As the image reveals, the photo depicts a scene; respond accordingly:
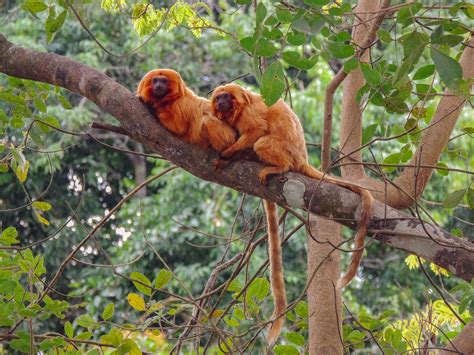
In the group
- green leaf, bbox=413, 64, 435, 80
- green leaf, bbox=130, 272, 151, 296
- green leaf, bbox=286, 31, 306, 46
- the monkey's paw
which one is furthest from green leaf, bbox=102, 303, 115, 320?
green leaf, bbox=413, 64, 435, 80

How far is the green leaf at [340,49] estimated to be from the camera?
123 inches

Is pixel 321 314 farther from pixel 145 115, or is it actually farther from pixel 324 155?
pixel 145 115

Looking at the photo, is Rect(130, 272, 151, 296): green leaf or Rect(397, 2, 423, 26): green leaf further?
Rect(130, 272, 151, 296): green leaf

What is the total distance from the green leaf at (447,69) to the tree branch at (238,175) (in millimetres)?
941

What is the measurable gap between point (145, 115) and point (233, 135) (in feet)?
2.66

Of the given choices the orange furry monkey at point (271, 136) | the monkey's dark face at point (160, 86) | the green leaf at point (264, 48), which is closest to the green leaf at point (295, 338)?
the orange furry monkey at point (271, 136)

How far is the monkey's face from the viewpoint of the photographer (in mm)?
4449

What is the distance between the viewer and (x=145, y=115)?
12.1ft

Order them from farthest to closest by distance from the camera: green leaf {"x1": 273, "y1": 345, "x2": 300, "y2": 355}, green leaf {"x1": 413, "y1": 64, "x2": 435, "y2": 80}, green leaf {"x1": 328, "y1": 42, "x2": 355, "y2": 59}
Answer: green leaf {"x1": 273, "y1": 345, "x2": 300, "y2": 355} < green leaf {"x1": 413, "y1": 64, "x2": 435, "y2": 80} < green leaf {"x1": 328, "y1": 42, "x2": 355, "y2": 59}

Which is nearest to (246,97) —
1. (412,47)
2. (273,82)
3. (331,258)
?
(331,258)

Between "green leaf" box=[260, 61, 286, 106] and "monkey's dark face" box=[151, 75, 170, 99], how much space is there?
1652 millimetres

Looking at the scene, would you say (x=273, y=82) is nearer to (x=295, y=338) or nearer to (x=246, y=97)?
(x=246, y=97)

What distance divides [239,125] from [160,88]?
0.53 meters

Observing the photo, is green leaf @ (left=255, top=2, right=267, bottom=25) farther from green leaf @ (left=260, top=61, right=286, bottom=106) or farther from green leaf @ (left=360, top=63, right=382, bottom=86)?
green leaf @ (left=360, top=63, right=382, bottom=86)
